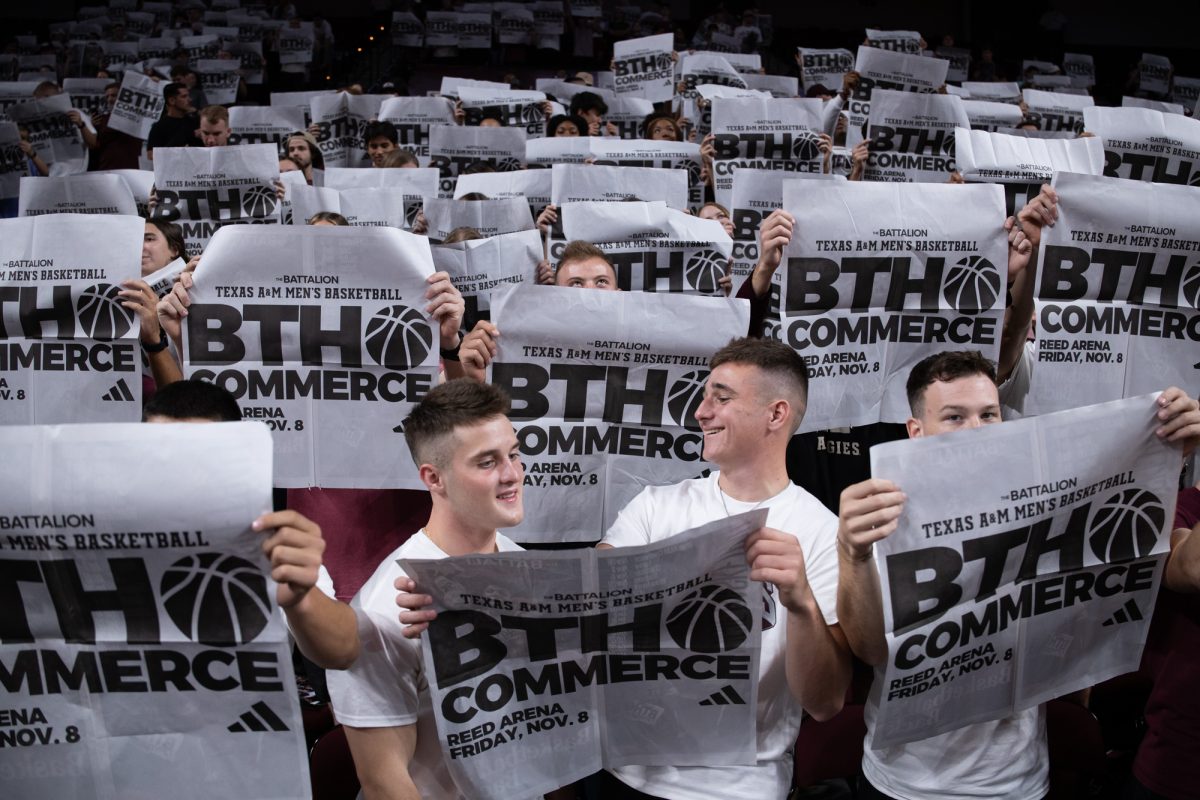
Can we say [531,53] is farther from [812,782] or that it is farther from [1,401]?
[812,782]

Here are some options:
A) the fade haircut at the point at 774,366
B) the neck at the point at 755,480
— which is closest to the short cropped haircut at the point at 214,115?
the fade haircut at the point at 774,366

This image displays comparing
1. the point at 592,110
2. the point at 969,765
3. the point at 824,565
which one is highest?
the point at 592,110

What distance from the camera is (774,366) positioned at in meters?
3.55

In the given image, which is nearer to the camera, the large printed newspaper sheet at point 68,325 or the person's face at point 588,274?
the large printed newspaper sheet at point 68,325

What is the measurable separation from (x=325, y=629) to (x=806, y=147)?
5.57m

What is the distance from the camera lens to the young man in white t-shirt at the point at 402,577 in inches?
108

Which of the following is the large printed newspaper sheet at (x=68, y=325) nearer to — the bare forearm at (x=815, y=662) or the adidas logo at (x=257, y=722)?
the adidas logo at (x=257, y=722)

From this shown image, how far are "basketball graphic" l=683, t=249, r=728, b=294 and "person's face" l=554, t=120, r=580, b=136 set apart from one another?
3.40m

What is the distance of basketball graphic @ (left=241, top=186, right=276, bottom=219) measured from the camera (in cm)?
693

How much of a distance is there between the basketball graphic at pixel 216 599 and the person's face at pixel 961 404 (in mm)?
1968

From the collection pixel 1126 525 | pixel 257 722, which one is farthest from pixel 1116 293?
pixel 257 722

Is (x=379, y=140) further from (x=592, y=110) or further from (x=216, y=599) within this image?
(x=216, y=599)

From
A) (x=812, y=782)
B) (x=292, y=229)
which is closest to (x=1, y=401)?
(x=292, y=229)

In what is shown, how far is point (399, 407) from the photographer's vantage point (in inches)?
161
